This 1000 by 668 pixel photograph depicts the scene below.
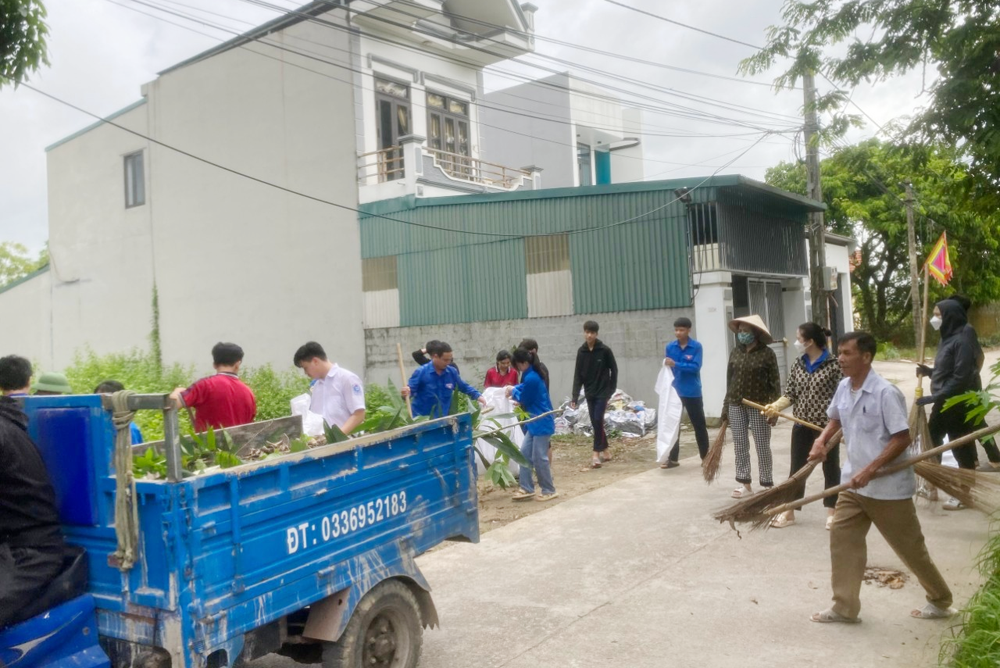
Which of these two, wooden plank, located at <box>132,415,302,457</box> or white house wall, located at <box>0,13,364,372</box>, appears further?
white house wall, located at <box>0,13,364,372</box>

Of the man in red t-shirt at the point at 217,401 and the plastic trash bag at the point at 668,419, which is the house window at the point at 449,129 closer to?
the plastic trash bag at the point at 668,419

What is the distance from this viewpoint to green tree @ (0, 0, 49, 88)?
7.90 metres

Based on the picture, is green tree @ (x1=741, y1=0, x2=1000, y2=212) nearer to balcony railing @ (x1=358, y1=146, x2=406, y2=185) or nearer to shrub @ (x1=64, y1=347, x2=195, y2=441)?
balcony railing @ (x1=358, y1=146, x2=406, y2=185)

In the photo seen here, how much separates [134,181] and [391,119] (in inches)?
343

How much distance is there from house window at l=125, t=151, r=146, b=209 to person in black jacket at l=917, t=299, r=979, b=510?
20.9m

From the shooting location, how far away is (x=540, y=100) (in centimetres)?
2667

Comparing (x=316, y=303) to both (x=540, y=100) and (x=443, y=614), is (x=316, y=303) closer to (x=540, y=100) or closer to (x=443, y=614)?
(x=540, y=100)

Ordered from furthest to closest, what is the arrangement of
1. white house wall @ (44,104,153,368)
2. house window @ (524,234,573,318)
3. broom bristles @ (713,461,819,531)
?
white house wall @ (44,104,153,368), house window @ (524,234,573,318), broom bristles @ (713,461,819,531)

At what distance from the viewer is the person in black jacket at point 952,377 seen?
7.41 meters

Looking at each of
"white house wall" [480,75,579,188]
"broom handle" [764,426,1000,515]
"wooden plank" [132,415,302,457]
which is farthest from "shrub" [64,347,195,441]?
"broom handle" [764,426,1000,515]

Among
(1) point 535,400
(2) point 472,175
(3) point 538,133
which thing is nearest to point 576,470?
(1) point 535,400

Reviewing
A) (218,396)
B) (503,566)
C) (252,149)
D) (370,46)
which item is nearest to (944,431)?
(503,566)

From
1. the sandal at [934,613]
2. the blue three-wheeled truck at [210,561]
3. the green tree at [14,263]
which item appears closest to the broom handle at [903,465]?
the sandal at [934,613]

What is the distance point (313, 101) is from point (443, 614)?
51.9 feet
